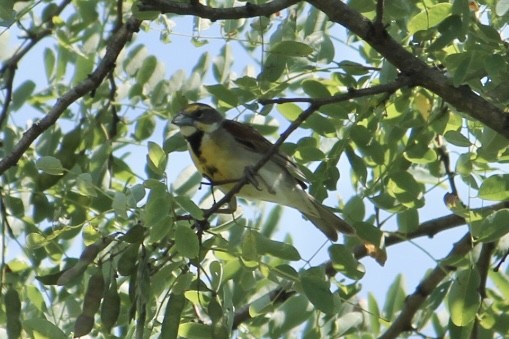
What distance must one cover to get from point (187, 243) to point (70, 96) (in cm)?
122

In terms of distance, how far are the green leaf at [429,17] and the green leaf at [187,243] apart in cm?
104

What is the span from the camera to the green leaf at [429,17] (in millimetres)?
3640

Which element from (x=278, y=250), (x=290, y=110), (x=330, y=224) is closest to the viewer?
(x=278, y=250)

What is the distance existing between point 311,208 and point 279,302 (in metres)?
0.40

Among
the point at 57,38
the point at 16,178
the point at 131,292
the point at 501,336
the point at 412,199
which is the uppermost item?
the point at 57,38

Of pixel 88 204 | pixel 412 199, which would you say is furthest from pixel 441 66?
pixel 88 204

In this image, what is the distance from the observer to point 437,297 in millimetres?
4512

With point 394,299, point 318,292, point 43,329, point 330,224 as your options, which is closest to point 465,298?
point 318,292

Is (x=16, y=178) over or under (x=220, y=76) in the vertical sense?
under

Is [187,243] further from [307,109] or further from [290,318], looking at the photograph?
[290,318]

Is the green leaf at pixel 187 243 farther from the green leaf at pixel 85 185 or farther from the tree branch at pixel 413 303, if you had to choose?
the tree branch at pixel 413 303

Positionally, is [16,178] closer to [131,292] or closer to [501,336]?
[131,292]

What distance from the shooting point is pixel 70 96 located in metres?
4.34

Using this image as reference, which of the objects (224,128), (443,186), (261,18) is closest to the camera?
(261,18)
